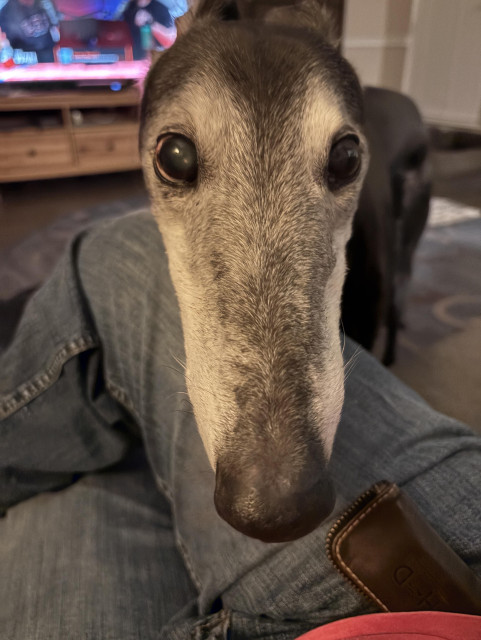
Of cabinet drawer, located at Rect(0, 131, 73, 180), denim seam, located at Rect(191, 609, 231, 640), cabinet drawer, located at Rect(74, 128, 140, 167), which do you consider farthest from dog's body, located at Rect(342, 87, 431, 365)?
cabinet drawer, located at Rect(0, 131, 73, 180)

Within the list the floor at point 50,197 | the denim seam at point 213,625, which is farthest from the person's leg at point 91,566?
the floor at point 50,197

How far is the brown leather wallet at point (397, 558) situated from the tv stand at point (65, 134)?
13.0 feet

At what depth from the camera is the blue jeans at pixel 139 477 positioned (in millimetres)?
659

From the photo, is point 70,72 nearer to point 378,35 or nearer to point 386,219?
point 378,35

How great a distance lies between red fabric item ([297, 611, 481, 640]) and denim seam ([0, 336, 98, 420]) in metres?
0.64

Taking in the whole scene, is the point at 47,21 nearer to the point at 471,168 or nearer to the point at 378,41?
the point at 378,41

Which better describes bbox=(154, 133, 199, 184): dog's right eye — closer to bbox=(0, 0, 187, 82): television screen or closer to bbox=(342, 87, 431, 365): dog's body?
bbox=(342, 87, 431, 365): dog's body

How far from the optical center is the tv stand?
4.11 meters

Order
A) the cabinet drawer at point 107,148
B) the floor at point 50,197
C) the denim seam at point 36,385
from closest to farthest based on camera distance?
the denim seam at point 36,385 < the floor at point 50,197 < the cabinet drawer at point 107,148

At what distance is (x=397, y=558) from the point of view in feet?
1.92

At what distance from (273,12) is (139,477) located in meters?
1.11

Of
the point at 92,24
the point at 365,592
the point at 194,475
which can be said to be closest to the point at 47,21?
the point at 92,24

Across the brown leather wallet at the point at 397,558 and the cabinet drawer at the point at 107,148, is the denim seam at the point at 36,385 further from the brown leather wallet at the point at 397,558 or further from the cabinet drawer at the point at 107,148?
the cabinet drawer at the point at 107,148

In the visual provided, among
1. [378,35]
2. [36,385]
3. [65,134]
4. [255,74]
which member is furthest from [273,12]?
[378,35]
